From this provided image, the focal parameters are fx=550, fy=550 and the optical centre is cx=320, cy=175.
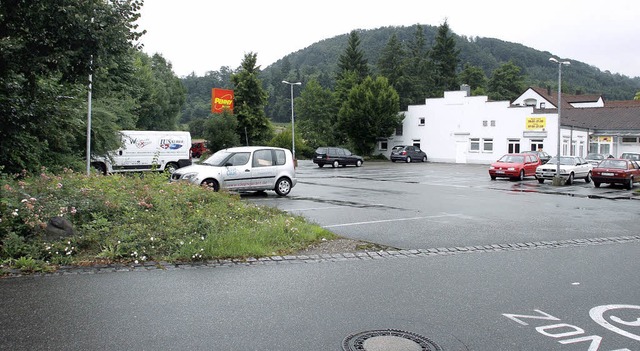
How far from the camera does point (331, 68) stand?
368ft

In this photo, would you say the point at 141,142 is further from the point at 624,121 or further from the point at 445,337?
the point at 624,121

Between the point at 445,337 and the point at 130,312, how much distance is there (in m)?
3.18

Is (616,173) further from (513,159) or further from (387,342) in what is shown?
(387,342)

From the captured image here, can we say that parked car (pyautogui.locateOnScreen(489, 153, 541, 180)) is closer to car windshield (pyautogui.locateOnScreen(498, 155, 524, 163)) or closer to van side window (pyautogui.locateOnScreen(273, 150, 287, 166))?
car windshield (pyautogui.locateOnScreen(498, 155, 524, 163))

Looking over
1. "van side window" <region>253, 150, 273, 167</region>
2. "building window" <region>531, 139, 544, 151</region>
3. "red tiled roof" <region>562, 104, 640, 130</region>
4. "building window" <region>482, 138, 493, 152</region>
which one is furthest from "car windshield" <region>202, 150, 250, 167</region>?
"red tiled roof" <region>562, 104, 640, 130</region>

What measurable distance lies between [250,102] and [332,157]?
641 inches

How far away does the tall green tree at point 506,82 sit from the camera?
93.7m

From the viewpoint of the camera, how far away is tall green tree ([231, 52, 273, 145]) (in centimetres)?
5641

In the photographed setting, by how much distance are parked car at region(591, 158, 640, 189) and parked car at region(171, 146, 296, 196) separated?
15901 millimetres

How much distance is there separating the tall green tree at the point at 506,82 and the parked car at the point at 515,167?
211ft

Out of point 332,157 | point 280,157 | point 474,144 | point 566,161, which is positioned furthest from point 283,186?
point 474,144

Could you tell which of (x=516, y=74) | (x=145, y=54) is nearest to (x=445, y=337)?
(x=145, y=54)

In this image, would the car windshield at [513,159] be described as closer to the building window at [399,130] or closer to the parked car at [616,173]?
the parked car at [616,173]

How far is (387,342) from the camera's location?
497cm
